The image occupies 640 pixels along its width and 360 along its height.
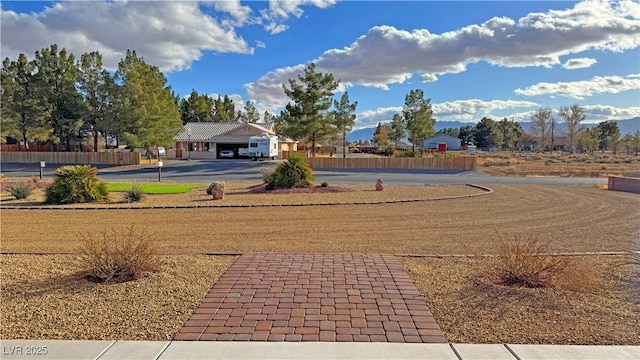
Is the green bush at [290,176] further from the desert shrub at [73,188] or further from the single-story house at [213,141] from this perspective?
the single-story house at [213,141]

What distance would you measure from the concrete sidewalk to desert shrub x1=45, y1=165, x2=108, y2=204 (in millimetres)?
11897

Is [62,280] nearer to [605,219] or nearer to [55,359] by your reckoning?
[55,359]

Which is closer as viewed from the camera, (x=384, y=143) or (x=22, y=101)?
(x=22, y=101)

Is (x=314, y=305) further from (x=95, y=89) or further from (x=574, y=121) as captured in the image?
(x=574, y=121)

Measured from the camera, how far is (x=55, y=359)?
355 cm

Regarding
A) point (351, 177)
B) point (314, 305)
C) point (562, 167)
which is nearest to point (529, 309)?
point (314, 305)

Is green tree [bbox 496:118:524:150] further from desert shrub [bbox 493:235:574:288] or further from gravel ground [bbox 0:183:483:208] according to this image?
desert shrub [bbox 493:235:574:288]

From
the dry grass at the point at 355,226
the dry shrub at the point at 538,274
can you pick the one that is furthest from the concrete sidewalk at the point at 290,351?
the dry grass at the point at 355,226

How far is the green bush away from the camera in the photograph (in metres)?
18.4

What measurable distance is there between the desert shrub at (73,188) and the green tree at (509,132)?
101 metres

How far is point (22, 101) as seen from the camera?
146 feet

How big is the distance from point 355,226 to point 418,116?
38.5 m

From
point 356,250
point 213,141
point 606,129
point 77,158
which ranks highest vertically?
point 606,129

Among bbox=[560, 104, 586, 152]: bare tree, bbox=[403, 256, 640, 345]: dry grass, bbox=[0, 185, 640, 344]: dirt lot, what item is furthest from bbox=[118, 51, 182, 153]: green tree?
bbox=[560, 104, 586, 152]: bare tree
